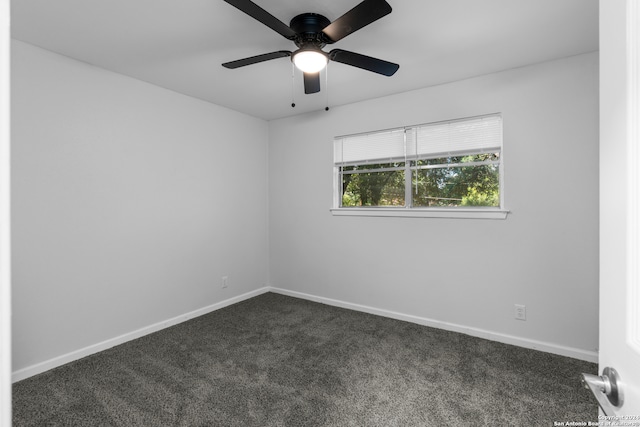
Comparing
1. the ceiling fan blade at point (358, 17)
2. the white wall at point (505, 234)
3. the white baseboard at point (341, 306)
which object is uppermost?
the ceiling fan blade at point (358, 17)

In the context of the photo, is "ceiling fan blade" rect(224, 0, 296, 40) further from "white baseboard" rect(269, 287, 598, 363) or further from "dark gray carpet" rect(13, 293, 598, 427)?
"white baseboard" rect(269, 287, 598, 363)

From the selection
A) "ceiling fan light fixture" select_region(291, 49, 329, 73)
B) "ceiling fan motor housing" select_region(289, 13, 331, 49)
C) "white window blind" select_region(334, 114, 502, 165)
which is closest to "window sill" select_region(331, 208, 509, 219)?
"white window blind" select_region(334, 114, 502, 165)

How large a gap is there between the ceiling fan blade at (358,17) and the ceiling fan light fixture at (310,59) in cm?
12

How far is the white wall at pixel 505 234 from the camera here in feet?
8.34

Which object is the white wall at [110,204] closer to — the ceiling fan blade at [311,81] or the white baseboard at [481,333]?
the white baseboard at [481,333]

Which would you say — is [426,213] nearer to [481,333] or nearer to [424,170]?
[424,170]

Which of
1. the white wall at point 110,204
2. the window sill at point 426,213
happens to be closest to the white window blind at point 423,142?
the window sill at point 426,213

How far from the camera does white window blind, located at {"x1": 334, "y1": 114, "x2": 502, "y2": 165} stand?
296cm

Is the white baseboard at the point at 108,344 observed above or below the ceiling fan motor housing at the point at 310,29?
below

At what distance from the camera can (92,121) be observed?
269 centimetres

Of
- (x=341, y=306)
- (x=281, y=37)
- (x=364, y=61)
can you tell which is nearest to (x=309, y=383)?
(x=341, y=306)

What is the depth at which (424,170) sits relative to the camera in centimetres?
336

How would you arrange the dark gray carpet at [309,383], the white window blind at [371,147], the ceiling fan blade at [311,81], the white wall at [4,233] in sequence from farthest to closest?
the white window blind at [371,147] → the ceiling fan blade at [311,81] → the dark gray carpet at [309,383] → the white wall at [4,233]

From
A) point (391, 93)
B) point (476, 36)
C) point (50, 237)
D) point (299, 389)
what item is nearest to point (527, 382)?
point (299, 389)
